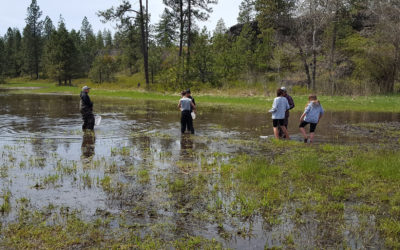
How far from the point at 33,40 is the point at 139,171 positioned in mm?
100588

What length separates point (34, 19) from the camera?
96.8 meters

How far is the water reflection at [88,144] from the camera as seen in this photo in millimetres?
9508

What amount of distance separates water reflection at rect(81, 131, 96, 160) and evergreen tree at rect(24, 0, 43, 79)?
8801cm

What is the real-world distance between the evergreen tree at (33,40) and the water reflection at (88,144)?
88.0 m

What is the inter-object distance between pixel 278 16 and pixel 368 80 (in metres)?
13.2

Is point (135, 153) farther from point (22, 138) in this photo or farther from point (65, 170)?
point (22, 138)

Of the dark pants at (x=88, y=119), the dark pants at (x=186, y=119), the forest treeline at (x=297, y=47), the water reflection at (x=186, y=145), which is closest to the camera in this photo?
the water reflection at (x=186, y=145)

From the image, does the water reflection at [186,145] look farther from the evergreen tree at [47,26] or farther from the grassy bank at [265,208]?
the evergreen tree at [47,26]

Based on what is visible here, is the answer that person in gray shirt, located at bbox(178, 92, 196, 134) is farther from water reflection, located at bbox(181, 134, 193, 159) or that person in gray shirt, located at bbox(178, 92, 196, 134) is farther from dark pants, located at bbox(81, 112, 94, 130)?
dark pants, located at bbox(81, 112, 94, 130)

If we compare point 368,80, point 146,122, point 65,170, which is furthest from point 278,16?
point 65,170

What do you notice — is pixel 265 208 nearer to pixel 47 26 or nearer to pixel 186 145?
pixel 186 145

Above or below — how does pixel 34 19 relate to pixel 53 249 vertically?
above

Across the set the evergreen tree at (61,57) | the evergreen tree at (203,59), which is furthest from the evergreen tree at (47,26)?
the evergreen tree at (203,59)

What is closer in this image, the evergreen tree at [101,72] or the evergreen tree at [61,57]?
the evergreen tree at [61,57]
